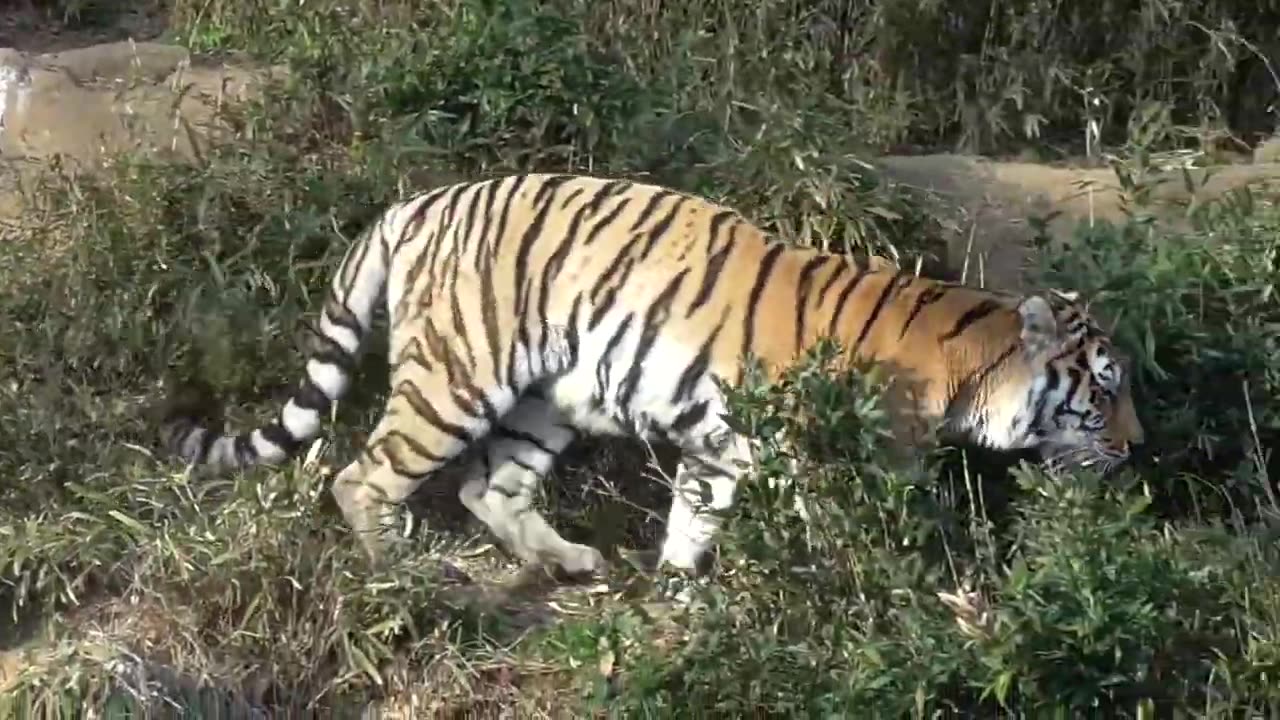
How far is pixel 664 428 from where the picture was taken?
4.10 metres

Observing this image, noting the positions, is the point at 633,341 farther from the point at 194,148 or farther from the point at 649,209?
the point at 194,148

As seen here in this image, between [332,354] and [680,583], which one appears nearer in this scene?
[680,583]

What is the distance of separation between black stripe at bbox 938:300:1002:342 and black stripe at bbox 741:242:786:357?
17.1 inches

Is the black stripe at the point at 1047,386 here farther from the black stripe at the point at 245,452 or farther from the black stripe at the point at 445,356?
the black stripe at the point at 245,452

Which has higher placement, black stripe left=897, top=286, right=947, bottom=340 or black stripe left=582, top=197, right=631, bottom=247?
black stripe left=582, top=197, right=631, bottom=247

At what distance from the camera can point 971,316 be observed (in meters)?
3.97

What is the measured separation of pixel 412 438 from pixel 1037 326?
4.95 ft

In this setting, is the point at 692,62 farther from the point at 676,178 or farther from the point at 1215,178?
the point at 1215,178

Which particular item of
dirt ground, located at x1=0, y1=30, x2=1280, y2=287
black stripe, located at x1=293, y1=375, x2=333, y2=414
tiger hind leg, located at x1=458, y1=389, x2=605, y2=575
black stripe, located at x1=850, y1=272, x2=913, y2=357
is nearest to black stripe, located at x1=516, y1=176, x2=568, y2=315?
tiger hind leg, located at x1=458, y1=389, x2=605, y2=575

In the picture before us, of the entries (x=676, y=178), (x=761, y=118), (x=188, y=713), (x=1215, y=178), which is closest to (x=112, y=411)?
(x=188, y=713)

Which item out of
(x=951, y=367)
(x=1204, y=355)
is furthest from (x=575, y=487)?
(x=1204, y=355)

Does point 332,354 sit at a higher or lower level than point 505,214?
lower

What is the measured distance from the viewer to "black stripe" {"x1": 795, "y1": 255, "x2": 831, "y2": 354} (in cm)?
397

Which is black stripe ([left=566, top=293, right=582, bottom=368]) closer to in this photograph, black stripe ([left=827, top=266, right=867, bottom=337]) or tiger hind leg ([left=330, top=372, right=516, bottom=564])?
tiger hind leg ([left=330, top=372, right=516, bottom=564])
